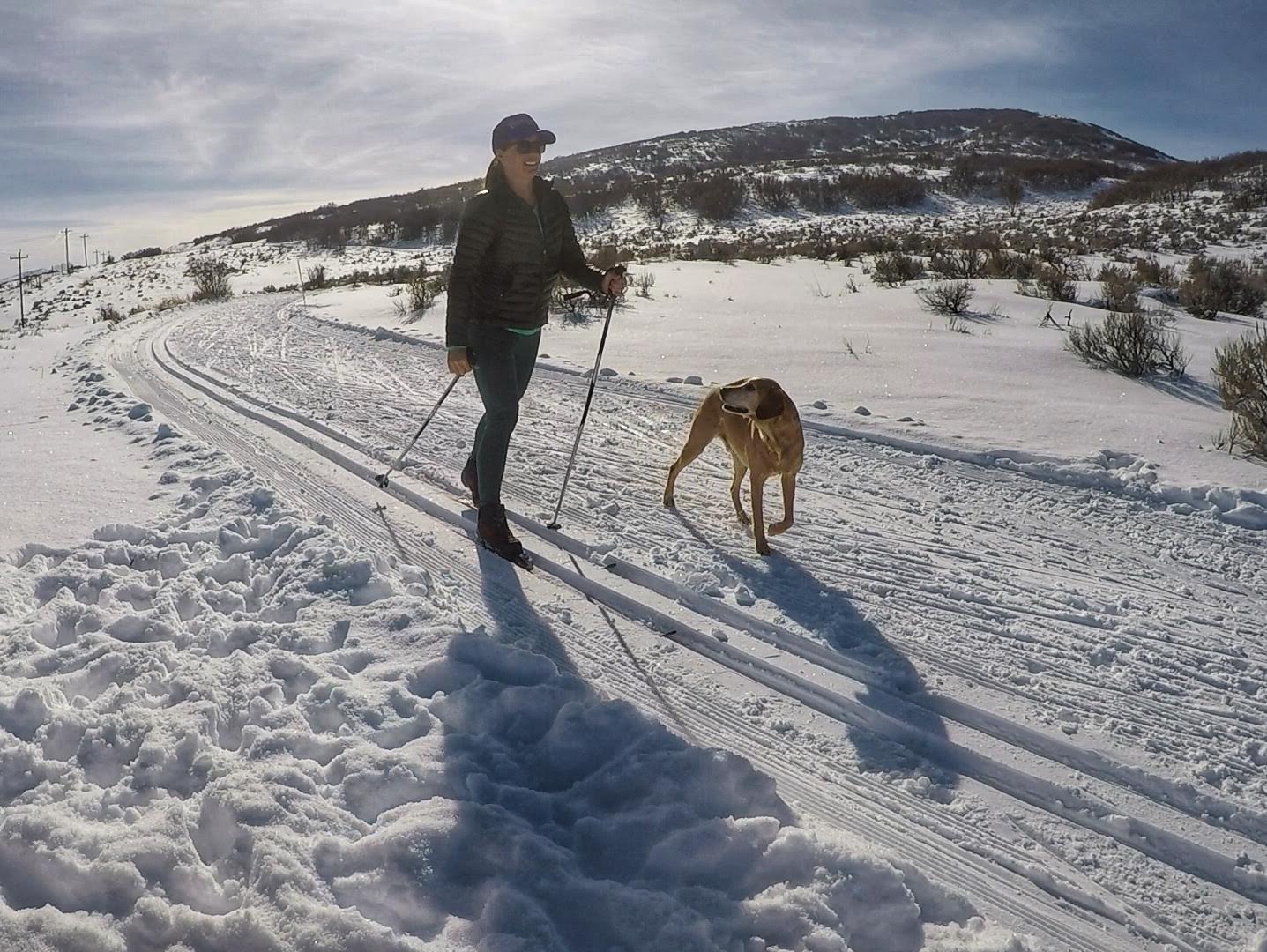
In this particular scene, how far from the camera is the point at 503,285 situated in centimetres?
387

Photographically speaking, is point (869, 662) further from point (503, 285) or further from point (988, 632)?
point (503, 285)

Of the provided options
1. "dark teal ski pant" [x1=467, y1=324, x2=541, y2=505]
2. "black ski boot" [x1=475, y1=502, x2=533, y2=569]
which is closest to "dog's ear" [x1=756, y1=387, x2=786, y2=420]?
"dark teal ski pant" [x1=467, y1=324, x2=541, y2=505]


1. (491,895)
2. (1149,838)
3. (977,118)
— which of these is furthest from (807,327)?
(977,118)

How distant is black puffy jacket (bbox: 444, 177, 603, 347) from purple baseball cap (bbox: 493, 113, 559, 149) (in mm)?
208

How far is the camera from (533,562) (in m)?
3.98

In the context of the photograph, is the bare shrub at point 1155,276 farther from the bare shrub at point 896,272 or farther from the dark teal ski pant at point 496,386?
the dark teal ski pant at point 496,386

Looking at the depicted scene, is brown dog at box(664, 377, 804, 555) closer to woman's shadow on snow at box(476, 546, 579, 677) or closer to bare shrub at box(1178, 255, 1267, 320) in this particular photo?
woman's shadow on snow at box(476, 546, 579, 677)

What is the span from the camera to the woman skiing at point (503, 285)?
3.74 metres

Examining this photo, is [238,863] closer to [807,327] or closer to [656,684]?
[656,684]

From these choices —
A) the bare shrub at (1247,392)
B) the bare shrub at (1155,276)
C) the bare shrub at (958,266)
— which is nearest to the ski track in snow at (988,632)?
the bare shrub at (1247,392)

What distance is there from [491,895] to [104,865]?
3.23ft

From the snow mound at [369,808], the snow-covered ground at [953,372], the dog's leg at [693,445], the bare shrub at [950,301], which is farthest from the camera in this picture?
the bare shrub at [950,301]

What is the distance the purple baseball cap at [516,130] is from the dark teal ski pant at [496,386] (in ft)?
2.86

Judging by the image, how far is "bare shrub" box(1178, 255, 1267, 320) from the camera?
11.2 m
